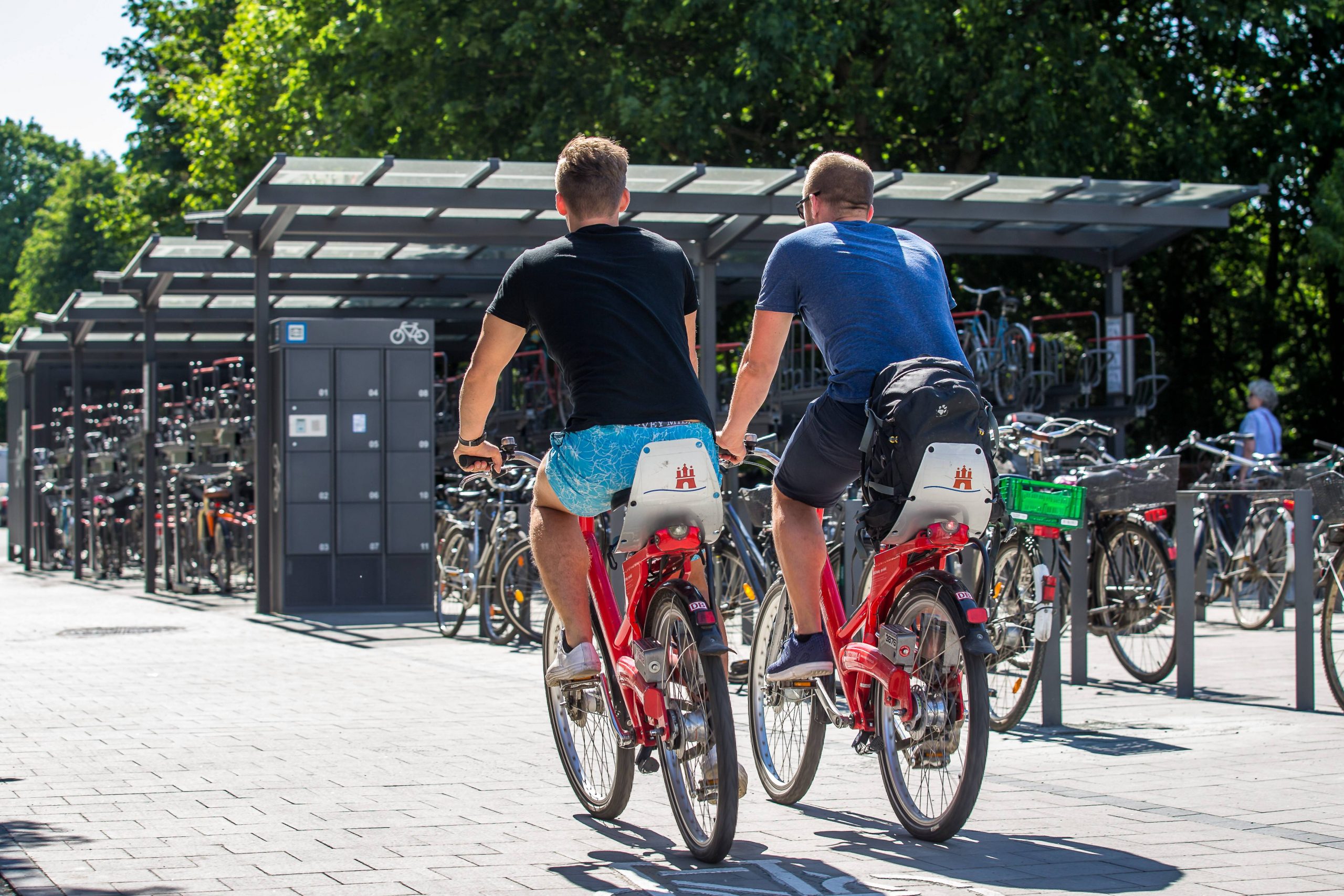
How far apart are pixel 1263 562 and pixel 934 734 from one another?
7697 mm

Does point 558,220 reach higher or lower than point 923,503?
higher

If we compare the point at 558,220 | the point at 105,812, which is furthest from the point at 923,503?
the point at 558,220

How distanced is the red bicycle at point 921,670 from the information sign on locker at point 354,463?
9.55m

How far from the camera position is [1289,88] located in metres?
21.7

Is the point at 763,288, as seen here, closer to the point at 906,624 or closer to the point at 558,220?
the point at 906,624

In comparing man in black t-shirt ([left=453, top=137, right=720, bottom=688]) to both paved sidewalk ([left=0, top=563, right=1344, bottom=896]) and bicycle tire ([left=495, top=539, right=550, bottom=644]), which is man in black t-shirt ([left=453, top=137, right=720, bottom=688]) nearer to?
paved sidewalk ([left=0, top=563, right=1344, bottom=896])

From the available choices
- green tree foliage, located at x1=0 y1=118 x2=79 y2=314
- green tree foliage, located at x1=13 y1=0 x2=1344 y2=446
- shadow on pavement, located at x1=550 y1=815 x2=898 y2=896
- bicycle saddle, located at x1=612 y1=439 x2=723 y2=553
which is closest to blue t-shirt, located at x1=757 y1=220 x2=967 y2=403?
bicycle saddle, located at x1=612 y1=439 x2=723 y2=553

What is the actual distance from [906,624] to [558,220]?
409 inches

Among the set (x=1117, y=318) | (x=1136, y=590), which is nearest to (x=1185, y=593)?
(x=1136, y=590)

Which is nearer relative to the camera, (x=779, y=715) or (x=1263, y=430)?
(x=779, y=715)

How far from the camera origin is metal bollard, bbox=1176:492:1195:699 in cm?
797

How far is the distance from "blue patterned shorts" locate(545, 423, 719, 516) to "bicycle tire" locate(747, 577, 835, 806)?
0.83m

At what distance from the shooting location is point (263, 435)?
14.7m

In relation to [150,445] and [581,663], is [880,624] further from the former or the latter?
[150,445]
